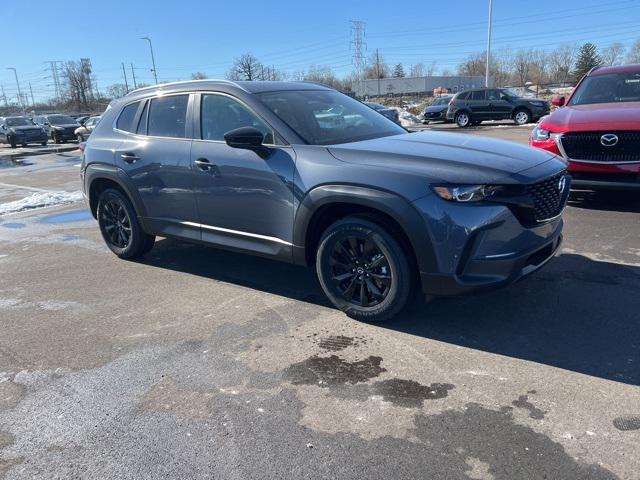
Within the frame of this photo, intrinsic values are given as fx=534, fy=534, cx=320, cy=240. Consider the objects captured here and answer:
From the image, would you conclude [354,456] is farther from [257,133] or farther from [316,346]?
[257,133]

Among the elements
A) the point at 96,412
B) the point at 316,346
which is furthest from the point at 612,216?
the point at 96,412

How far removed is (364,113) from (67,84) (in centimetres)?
10196

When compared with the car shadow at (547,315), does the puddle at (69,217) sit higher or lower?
higher

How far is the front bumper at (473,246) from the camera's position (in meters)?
3.41

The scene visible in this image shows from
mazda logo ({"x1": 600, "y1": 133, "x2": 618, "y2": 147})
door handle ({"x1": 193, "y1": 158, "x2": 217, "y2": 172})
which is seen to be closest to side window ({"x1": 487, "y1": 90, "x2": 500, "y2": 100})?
mazda logo ({"x1": 600, "y1": 133, "x2": 618, "y2": 147})

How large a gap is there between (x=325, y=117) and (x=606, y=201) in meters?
4.83

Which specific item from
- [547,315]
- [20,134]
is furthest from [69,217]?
[20,134]

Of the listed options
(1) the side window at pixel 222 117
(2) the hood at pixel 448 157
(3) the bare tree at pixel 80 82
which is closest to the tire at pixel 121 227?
(1) the side window at pixel 222 117

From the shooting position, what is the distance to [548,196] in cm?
379

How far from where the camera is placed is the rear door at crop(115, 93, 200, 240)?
4.86 meters

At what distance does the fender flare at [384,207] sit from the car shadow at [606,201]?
4564mm

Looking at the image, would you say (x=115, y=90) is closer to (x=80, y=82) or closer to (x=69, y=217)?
(x=80, y=82)

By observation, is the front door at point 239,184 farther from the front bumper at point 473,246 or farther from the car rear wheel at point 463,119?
the car rear wheel at point 463,119

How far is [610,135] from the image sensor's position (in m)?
6.23
